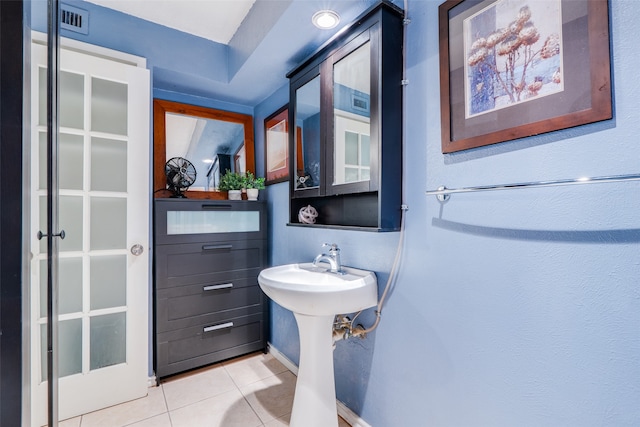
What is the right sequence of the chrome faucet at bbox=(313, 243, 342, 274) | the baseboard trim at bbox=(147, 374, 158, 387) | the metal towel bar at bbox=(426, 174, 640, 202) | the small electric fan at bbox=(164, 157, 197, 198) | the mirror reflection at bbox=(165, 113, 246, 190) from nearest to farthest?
the metal towel bar at bbox=(426, 174, 640, 202) < the chrome faucet at bbox=(313, 243, 342, 274) < the baseboard trim at bbox=(147, 374, 158, 387) < the small electric fan at bbox=(164, 157, 197, 198) < the mirror reflection at bbox=(165, 113, 246, 190)

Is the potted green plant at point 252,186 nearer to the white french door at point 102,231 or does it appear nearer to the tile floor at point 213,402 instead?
the white french door at point 102,231

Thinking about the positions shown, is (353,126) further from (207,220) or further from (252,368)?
(252,368)

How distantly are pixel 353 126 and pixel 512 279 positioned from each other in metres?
0.93

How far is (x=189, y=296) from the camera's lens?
1.97 metres

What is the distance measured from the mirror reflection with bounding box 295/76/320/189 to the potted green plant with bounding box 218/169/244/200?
0.68 metres

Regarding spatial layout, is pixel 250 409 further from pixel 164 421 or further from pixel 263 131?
pixel 263 131

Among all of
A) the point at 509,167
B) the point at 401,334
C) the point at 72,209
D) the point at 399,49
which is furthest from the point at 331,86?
the point at 72,209

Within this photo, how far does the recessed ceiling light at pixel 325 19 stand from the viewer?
1380 mm

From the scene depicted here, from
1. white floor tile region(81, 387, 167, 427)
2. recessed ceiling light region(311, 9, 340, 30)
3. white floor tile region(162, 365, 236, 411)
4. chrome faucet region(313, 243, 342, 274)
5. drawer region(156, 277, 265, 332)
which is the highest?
recessed ceiling light region(311, 9, 340, 30)

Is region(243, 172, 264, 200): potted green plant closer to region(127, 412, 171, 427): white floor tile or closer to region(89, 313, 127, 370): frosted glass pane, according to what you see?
region(89, 313, 127, 370): frosted glass pane

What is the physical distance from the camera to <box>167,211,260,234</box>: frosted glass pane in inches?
76.3

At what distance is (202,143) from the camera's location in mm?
2330

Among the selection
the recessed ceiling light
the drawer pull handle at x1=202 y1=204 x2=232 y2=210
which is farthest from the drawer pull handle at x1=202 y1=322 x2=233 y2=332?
the recessed ceiling light

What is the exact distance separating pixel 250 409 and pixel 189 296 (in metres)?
0.81
